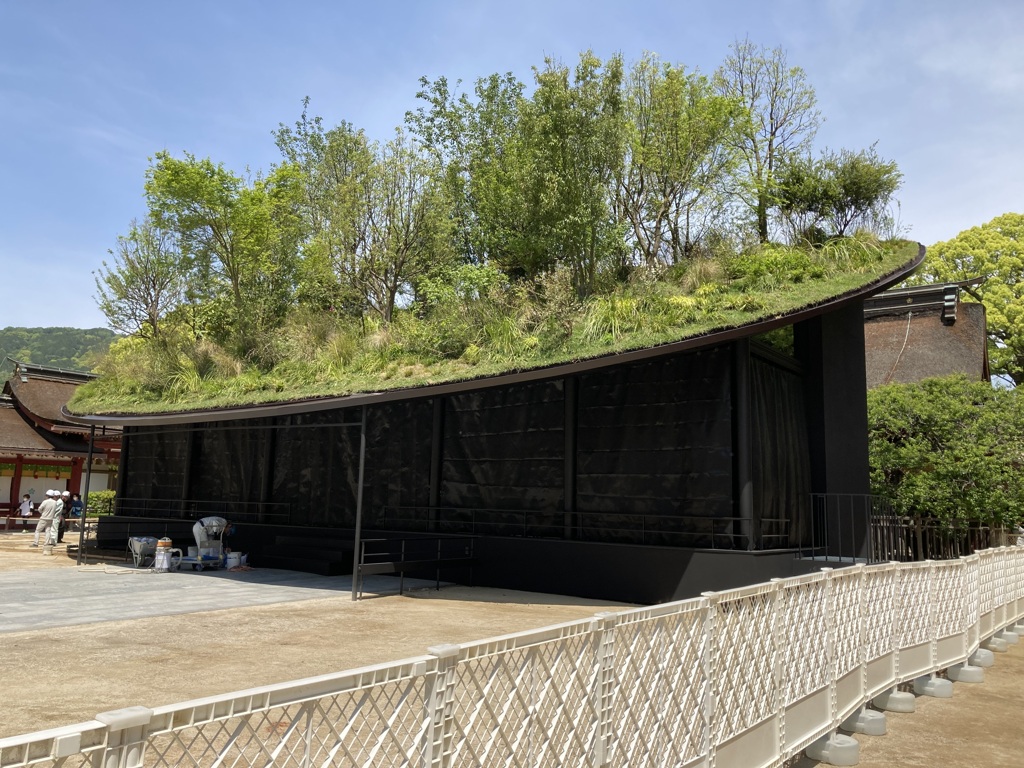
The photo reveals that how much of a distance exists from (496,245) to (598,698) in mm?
21310

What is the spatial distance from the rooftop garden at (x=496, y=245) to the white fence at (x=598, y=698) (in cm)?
576

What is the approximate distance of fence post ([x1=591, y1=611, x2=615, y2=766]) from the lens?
3.45 metres

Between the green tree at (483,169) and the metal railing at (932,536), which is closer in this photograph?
the metal railing at (932,536)

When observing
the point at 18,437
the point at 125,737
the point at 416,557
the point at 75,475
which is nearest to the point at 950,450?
the point at 416,557

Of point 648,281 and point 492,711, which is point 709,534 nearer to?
point 648,281

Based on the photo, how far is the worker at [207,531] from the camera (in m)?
15.5

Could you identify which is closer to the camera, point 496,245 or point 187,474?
point 187,474

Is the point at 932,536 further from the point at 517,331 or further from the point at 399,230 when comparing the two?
the point at 399,230

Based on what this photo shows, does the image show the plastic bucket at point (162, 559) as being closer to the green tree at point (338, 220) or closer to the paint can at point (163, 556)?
the paint can at point (163, 556)

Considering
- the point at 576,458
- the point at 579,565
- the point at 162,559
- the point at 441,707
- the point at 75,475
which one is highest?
the point at 576,458

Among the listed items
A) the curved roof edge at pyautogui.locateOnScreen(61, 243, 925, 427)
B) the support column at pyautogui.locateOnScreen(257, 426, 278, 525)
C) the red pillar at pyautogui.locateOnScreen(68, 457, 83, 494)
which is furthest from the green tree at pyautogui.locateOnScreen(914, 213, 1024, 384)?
the red pillar at pyautogui.locateOnScreen(68, 457, 83, 494)

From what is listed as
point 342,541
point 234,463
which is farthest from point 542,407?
point 234,463

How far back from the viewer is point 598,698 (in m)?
3.47

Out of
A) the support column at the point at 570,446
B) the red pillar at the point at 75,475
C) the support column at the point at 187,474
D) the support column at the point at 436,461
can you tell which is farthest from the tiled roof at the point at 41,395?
the support column at the point at 570,446
